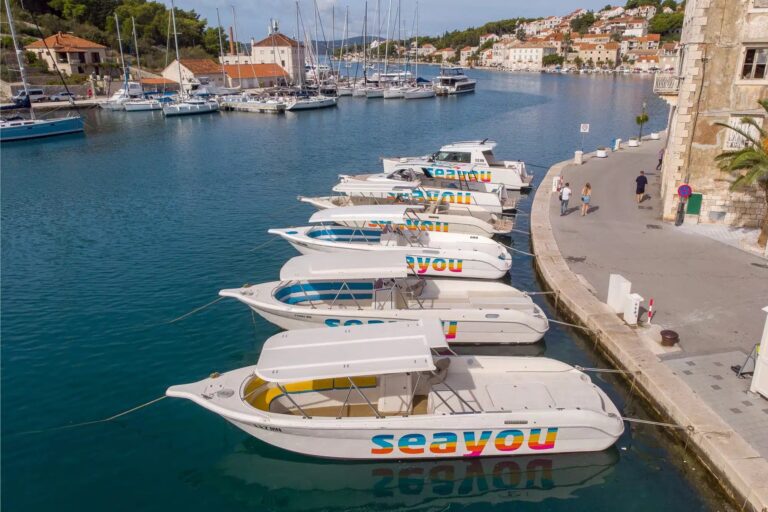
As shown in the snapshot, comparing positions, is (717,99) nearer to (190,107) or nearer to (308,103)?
(308,103)

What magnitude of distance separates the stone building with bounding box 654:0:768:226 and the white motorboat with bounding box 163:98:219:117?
71.7 meters

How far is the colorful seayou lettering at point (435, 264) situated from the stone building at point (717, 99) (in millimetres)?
10413

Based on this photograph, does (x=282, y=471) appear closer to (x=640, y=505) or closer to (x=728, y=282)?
(x=640, y=505)

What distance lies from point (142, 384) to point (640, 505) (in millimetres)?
12537

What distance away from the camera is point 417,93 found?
103312 millimetres

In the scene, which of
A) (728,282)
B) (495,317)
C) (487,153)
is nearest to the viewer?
(495,317)

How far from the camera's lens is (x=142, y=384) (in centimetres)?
1471

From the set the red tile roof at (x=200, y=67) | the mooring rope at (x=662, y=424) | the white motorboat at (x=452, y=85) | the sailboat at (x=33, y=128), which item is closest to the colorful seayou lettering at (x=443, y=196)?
the mooring rope at (x=662, y=424)

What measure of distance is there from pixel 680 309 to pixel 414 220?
11138 millimetres

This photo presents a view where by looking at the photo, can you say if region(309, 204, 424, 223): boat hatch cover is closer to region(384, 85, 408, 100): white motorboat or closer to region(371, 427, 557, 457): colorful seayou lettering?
region(371, 427, 557, 457): colorful seayou lettering

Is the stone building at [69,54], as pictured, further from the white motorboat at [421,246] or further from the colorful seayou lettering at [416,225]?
the colorful seayou lettering at [416,225]

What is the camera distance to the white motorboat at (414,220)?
69.8ft

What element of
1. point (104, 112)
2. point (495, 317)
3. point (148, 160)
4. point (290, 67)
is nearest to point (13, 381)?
point (495, 317)

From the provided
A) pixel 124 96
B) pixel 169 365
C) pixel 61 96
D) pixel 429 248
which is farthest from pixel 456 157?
pixel 61 96
